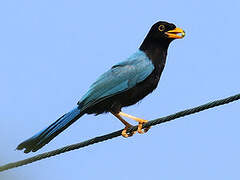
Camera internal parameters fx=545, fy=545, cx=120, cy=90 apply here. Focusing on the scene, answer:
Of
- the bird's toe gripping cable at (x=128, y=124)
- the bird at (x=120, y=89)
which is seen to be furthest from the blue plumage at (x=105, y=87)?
the bird's toe gripping cable at (x=128, y=124)

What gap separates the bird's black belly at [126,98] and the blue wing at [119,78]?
6cm

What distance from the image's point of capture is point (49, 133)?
6.74 m

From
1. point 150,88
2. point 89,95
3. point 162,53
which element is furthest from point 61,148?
point 162,53

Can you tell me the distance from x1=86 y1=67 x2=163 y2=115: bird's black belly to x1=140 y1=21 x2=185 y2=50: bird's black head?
0.78 meters

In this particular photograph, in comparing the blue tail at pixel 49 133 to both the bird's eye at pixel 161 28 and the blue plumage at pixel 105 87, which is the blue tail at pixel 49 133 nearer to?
the blue plumage at pixel 105 87

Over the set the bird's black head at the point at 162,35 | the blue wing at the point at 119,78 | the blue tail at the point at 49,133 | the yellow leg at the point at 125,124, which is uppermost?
the bird's black head at the point at 162,35

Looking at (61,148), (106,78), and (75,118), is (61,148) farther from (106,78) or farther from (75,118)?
(106,78)

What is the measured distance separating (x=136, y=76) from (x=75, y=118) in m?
1.09

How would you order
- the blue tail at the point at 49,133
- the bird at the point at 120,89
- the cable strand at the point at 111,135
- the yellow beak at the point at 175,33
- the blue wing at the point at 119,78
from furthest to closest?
the yellow beak at the point at 175,33, the blue wing at the point at 119,78, the bird at the point at 120,89, the blue tail at the point at 49,133, the cable strand at the point at 111,135

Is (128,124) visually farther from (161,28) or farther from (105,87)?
(161,28)

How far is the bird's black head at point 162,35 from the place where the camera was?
319 inches

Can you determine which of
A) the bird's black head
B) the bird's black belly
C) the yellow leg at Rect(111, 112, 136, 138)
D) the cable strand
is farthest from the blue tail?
the bird's black head

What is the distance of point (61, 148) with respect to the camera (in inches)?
216

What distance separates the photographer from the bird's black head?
26.6 ft
